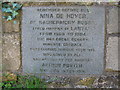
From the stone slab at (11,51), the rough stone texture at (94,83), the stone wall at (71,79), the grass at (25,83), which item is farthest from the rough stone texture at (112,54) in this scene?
the stone slab at (11,51)

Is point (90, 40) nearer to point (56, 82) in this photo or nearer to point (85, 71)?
point (85, 71)

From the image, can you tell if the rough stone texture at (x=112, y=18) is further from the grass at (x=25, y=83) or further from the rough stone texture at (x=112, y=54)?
the grass at (x=25, y=83)

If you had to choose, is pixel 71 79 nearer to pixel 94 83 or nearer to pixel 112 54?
pixel 94 83

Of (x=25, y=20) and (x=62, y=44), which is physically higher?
(x=25, y=20)

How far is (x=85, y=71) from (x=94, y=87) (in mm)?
193

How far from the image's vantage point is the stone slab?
237cm

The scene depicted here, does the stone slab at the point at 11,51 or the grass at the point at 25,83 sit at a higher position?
the stone slab at the point at 11,51

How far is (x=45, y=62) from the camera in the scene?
93.6 inches

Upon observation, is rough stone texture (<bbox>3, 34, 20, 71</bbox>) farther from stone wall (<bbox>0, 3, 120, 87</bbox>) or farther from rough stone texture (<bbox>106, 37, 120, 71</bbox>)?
rough stone texture (<bbox>106, 37, 120, 71</bbox>)

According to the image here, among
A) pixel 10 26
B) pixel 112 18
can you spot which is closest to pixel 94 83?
pixel 112 18

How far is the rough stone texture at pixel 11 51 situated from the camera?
2367mm

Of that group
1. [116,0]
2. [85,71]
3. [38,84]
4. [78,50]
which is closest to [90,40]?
[78,50]

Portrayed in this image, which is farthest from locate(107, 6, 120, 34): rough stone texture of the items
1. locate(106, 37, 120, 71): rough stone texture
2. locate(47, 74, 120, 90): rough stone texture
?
locate(47, 74, 120, 90): rough stone texture

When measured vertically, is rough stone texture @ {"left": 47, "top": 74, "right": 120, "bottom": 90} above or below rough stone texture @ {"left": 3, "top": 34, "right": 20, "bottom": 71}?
below
